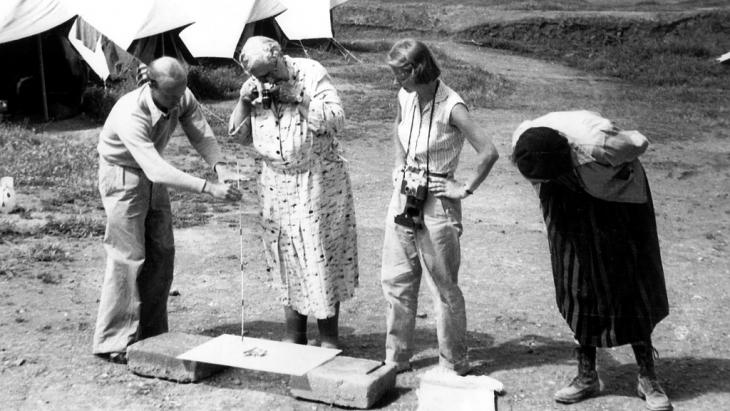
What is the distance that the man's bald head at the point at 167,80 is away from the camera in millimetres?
4512

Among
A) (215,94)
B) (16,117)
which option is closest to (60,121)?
(16,117)

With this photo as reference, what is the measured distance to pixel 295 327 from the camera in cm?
491

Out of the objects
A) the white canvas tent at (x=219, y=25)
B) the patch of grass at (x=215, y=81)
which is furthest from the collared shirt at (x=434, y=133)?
the white canvas tent at (x=219, y=25)

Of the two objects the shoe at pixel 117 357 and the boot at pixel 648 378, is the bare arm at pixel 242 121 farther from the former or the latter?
the boot at pixel 648 378

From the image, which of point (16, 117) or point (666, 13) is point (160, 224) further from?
point (666, 13)

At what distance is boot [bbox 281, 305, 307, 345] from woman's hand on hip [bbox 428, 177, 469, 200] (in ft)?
3.22

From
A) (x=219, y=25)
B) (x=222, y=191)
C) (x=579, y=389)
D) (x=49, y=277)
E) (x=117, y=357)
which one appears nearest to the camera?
(x=579, y=389)

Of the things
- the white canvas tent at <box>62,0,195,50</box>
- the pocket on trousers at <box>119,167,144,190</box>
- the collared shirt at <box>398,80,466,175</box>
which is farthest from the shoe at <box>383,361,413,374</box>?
the white canvas tent at <box>62,0,195,50</box>

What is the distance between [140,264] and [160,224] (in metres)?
0.24

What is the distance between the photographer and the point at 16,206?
26.6ft

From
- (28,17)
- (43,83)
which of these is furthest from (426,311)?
(28,17)

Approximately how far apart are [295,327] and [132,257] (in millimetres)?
852

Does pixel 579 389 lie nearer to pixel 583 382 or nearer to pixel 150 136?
pixel 583 382

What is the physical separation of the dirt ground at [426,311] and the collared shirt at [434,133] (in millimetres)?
1039
